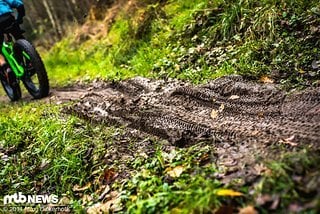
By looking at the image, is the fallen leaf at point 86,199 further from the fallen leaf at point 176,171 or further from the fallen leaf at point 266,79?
the fallen leaf at point 266,79

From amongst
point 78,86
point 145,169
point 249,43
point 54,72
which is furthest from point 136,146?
point 54,72

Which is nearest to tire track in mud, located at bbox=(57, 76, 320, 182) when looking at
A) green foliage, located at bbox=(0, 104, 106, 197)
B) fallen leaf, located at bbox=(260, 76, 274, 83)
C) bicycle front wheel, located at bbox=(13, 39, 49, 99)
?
fallen leaf, located at bbox=(260, 76, 274, 83)

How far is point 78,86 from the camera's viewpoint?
23.4 ft

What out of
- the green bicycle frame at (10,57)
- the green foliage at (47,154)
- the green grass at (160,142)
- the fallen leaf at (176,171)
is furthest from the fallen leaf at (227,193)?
the green bicycle frame at (10,57)

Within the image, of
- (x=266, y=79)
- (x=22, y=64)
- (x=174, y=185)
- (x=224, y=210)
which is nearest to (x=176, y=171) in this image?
(x=174, y=185)

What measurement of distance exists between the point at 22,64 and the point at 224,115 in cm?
429

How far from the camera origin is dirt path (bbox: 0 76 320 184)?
271 cm

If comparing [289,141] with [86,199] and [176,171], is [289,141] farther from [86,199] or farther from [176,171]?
[86,199]

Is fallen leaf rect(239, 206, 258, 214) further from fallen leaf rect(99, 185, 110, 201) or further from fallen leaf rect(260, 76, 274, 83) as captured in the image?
fallen leaf rect(260, 76, 274, 83)

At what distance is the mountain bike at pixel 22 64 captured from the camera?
6129mm

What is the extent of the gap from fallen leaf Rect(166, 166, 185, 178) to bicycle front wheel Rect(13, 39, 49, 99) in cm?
407

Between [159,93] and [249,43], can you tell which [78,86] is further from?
[249,43]

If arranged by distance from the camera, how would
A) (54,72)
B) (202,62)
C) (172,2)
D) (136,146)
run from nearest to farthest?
(136,146), (202,62), (172,2), (54,72)

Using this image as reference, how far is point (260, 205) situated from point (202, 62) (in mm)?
3535
